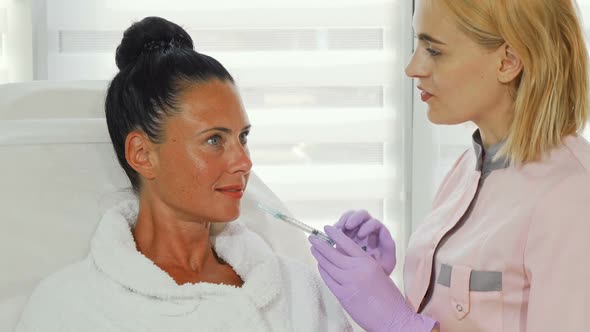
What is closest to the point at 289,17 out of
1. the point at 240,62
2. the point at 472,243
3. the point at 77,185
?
the point at 240,62

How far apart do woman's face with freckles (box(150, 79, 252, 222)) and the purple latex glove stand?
194mm

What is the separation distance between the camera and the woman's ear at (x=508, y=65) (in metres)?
1.47

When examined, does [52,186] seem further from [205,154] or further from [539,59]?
[539,59]

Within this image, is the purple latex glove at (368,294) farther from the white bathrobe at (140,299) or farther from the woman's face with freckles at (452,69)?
the woman's face with freckles at (452,69)

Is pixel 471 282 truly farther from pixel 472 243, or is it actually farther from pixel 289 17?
pixel 289 17

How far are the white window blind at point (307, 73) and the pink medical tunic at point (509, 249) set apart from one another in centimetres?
118

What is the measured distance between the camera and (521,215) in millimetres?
1445

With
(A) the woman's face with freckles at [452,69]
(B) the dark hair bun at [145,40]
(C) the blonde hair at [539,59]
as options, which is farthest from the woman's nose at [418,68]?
(B) the dark hair bun at [145,40]

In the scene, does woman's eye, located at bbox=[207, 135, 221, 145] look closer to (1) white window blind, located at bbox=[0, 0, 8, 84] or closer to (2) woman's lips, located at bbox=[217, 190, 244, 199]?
(2) woman's lips, located at bbox=[217, 190, 244, 199]

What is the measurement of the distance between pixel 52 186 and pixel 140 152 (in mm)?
219

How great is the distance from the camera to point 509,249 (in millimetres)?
1454

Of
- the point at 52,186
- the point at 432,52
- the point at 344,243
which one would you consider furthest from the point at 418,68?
the point at 52,186

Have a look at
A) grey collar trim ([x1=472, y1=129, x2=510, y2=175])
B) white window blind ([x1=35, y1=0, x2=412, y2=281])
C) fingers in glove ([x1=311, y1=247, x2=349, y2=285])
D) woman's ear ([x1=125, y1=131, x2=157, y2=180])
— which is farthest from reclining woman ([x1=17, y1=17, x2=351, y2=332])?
white window blind ([x1=35, y1=0, x2=412, y2=281])

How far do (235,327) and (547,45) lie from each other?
719 millimetres
